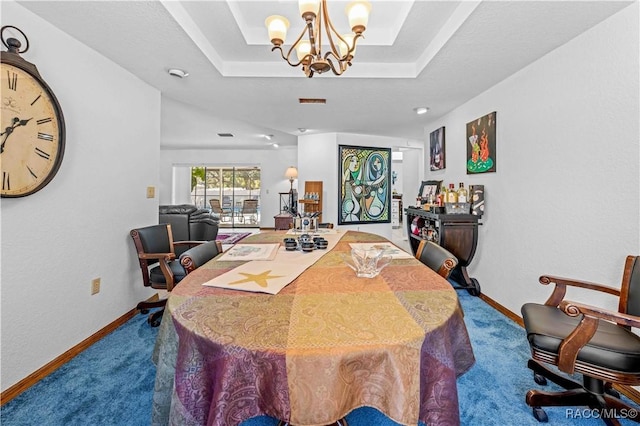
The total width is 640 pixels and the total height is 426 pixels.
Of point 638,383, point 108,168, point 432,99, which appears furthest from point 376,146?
point 638,383

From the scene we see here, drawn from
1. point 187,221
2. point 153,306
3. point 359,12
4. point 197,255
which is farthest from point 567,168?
point 187,221

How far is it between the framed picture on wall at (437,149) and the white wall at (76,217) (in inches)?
145

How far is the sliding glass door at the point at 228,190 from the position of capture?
9297 mm

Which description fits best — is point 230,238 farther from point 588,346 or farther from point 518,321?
point 588,346

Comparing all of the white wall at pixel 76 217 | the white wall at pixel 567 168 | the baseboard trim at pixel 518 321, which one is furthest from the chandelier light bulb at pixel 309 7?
the baseboard trim at pixel 518 321

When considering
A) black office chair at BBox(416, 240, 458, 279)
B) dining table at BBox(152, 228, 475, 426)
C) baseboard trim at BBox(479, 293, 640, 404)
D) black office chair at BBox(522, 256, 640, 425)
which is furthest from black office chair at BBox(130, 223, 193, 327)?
baseboard trim at BBox(479, 293, 640, 404)

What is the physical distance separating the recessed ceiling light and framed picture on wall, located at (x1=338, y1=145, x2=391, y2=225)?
3212 mm

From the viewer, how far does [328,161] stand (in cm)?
535

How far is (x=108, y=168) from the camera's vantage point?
2326 millimetres

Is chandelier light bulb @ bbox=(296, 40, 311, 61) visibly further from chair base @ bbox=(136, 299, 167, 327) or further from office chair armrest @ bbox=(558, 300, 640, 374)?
chair base @ bbox=(136, 299, 167, 327)

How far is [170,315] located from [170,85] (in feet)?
8.78

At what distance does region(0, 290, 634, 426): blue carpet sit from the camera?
4.64 ft

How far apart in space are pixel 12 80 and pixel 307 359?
216cm

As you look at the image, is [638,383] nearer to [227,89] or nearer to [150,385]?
[150,385]
